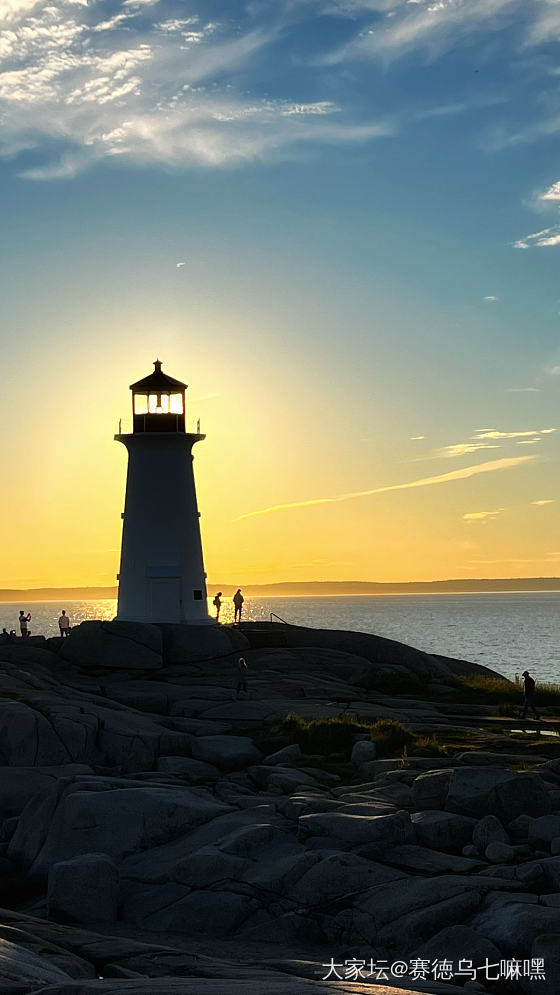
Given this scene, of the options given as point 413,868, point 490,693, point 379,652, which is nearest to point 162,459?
point 379,652

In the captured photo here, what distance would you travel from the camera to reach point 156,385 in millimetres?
44688

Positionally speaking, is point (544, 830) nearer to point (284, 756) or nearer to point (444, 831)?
point (444, 831)

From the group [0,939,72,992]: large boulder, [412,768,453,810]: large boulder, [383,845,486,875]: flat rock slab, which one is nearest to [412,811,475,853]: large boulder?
[383,845,486,875]: flat rock slab

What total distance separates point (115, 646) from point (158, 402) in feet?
35.8

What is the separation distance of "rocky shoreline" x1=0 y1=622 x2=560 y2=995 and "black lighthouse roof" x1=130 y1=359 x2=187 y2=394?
1781cm

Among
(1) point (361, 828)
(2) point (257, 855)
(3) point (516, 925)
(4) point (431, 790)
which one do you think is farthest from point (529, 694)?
(3) point (516, 925)

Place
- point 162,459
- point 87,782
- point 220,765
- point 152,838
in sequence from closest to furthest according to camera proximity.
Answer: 1. point 152,838
2. point 87,782
3. point 220,765
4. point 162,459

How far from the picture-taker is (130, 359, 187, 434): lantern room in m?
44.2

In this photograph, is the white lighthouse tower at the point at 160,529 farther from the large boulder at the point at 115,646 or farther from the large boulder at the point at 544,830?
the large boulder at the point at 544,830

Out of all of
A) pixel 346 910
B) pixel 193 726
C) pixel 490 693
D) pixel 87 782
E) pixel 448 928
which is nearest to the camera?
pixel 448 928

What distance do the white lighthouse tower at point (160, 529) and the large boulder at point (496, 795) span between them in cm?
2644

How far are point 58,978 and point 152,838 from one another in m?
7.26

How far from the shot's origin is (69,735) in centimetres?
2519

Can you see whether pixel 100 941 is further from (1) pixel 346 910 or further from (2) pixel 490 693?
(2) pixel 490 693
